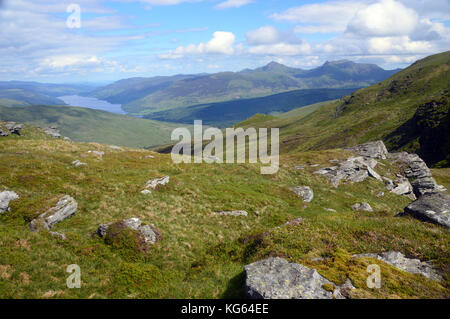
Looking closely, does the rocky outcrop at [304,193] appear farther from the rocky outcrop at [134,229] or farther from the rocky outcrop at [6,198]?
Answer: the rocky outcrop at [6,198]

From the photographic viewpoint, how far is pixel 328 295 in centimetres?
1058

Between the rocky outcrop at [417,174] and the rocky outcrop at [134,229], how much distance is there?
Answer: 53755 millimetres

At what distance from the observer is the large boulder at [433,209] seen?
19.4 m

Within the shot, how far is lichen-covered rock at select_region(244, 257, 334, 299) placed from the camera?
10461mm

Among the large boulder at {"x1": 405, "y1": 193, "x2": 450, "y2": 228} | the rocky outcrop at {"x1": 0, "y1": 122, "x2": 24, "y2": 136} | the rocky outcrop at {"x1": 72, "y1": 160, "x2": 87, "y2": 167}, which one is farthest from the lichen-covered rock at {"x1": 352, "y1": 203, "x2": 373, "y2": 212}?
the rocky outcrop at {"x1": 0, "y1": 122, "x2": 24, "y2": 136}

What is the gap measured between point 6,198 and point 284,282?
24267 millimetres

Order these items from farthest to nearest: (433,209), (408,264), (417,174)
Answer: (417,174) → (433,209) → (408,264)

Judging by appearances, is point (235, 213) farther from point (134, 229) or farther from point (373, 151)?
point (373, 151)

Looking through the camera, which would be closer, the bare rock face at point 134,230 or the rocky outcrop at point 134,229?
the bare rock face at point 134,230

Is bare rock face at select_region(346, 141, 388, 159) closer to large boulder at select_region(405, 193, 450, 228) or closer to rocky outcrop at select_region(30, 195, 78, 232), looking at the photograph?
large boulder at select_region(405, 193, 450, 228)

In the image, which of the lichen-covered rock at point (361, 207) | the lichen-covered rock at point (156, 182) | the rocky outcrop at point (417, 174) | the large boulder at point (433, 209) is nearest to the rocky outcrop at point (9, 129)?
the lichen-covered rock at point (156, 182)

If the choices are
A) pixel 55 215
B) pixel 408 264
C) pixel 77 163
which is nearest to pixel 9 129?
pixel 77 163

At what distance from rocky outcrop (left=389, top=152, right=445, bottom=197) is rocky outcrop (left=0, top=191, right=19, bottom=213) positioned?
64.1 metres

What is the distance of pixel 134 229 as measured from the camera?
19.5m
